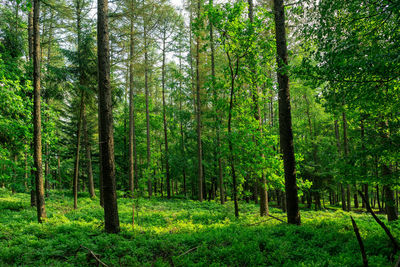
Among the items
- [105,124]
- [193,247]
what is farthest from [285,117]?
[105,124]

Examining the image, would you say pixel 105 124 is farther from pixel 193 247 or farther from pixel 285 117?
pixel 285 117

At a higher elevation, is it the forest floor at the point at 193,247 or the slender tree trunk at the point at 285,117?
the slender tree trunk at the point at 285,117

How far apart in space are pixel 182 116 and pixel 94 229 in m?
15.0

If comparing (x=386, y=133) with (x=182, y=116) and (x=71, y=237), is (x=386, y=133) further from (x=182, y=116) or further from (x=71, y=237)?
(x=182, y=116)

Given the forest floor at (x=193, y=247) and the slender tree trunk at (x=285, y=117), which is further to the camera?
the slender tree trunk at (x=285, y=117)

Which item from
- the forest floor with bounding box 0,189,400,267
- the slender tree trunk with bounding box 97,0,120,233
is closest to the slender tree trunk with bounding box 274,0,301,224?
the forest floor with bounding box 0,189,400,267

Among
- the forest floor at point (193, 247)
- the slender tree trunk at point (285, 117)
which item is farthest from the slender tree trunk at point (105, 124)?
the slender tree trunk at point (285, 117)

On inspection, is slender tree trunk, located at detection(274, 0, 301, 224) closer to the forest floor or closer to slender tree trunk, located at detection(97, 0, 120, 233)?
the forest floor

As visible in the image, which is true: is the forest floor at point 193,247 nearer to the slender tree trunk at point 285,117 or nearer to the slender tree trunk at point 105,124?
the slender tree trunk at point 105,124

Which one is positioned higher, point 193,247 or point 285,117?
point 285,117

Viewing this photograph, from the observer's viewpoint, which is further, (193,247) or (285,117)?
(285,117)

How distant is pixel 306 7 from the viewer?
5.66m

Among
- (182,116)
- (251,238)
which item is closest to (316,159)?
(182,116)

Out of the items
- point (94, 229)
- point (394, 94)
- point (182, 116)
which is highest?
point (182, 116)
